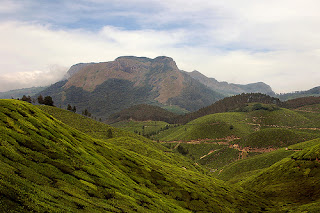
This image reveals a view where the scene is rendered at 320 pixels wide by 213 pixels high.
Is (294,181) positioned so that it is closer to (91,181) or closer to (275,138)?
(91,181)

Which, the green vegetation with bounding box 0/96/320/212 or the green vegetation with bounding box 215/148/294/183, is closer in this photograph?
the green vegetation with bounding box 0/96/320/212

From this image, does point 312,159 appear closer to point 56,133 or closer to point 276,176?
point 276,176

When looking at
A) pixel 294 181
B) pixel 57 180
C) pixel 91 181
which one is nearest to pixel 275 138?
pixel 294 181

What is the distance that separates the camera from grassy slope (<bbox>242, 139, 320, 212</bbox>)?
67.1 m

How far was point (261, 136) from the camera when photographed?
19075 cm

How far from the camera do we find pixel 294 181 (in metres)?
76.3

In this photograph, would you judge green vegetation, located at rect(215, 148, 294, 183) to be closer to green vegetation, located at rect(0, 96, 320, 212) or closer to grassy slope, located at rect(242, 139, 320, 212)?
grassy slope, located at rect(242, 139, 320, 212)

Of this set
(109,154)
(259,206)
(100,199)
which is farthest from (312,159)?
(100,199)

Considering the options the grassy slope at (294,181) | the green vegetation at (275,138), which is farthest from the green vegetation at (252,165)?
the green vegetation at (275,138)

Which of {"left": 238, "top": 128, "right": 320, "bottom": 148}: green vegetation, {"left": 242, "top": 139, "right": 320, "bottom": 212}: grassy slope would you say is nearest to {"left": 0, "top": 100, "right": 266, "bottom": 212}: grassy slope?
{"left": 242, "top": 139, "right": 320, "bottom": 212}: grassy slope

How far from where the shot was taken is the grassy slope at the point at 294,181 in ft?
220

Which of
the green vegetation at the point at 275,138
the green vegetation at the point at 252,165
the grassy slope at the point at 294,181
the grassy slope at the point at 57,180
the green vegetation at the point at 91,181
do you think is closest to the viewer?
the grassy slope at the point at 57,180

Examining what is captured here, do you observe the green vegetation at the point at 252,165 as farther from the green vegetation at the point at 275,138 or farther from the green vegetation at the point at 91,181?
the green vegetation at the point at 91,181

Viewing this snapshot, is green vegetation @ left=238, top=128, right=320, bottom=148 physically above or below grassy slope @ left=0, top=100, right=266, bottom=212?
below
